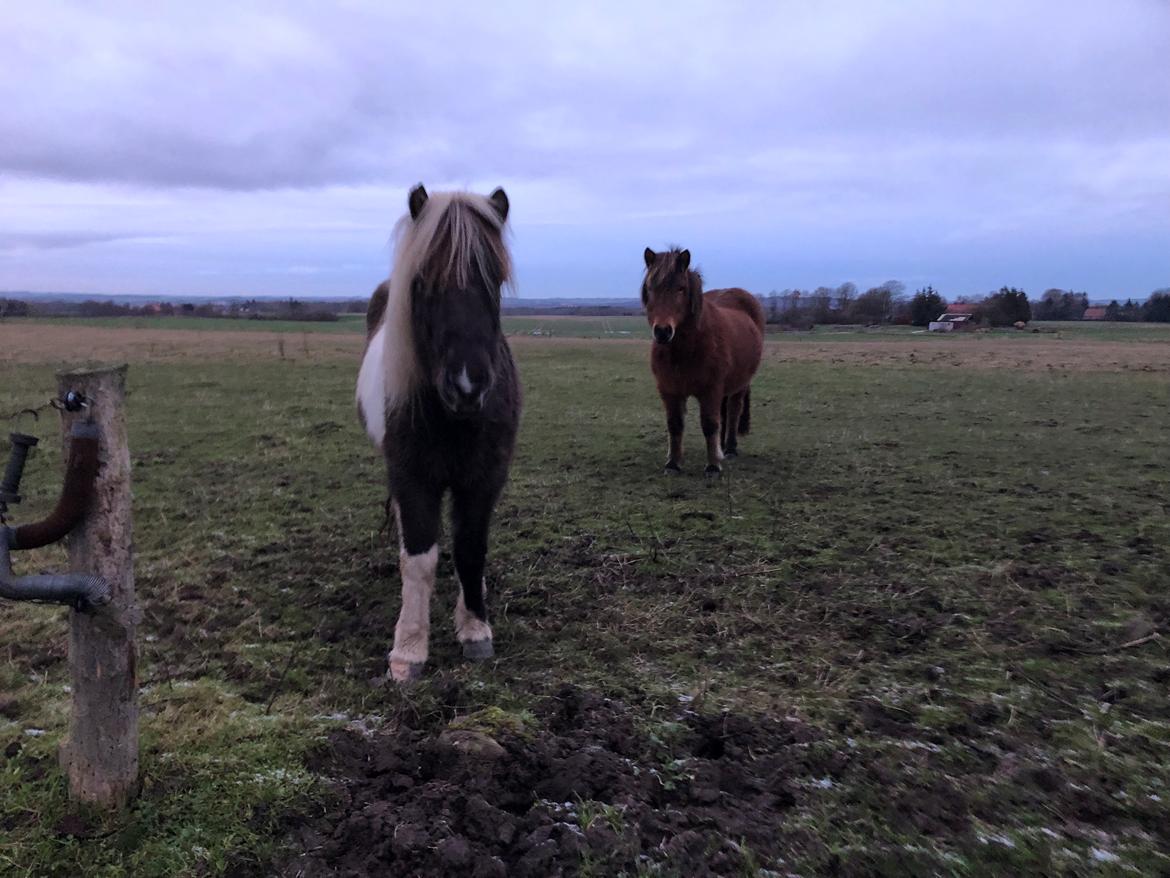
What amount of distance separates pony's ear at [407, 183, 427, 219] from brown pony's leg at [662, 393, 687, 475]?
4545 mm

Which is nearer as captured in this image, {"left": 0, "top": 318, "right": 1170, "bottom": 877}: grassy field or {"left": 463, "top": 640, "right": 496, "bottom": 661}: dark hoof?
{"left": 0, "top": 318, "right": 1170, "bottom": 877}: grassy field

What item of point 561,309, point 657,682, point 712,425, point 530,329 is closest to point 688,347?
point 712,425

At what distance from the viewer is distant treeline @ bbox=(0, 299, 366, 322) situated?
5291cm

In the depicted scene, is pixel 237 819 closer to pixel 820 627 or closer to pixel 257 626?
pixel 257 626

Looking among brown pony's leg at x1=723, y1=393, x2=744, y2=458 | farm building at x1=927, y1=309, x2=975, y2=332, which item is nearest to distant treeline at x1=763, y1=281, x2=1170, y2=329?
farm building at x1=927, y1=309, x2=975, y2=332

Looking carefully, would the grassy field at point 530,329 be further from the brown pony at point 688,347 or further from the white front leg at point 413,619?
the white front leg at point 413,619

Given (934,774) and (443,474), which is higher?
(443,474)

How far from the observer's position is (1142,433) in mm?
9406

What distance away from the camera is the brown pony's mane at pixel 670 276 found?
6.83m

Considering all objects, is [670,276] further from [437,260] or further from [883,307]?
[883,307]

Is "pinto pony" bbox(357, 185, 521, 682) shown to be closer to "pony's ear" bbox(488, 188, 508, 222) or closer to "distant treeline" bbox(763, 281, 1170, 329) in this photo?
"pony's ear" bbox(488, 188, 508, 222)

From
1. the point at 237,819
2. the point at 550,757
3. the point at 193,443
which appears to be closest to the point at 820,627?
the point at 550,757

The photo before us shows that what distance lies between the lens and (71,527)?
2037 millimetres

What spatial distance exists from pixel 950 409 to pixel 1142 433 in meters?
2.93
